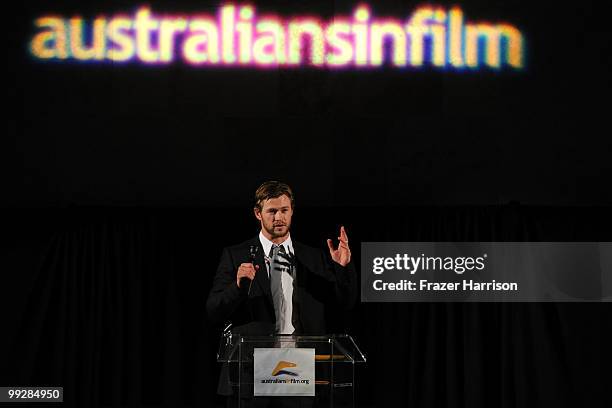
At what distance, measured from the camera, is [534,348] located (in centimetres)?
561

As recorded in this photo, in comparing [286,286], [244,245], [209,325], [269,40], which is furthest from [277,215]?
[269,40]

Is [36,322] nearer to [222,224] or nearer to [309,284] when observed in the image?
[222,224]

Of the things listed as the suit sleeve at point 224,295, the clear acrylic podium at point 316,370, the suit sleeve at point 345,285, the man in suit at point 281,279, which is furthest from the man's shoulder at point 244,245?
the clear acrylic podium at point 316,370

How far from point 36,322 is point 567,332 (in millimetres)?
3646

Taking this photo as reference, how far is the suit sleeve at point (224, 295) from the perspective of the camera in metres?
4.59

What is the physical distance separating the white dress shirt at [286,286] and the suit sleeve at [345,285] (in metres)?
0.29

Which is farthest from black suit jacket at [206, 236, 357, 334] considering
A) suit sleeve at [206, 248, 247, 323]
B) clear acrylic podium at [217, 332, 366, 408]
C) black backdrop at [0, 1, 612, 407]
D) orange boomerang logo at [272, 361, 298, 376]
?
orange boomerang logo at [272, 361, 298, 376]

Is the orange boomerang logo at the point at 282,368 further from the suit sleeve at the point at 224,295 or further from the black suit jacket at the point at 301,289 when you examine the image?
the black suit jacket at the point at 301,289

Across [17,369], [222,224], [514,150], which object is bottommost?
[17,369]

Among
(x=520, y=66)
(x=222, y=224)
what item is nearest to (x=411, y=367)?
(x=222, y=224)

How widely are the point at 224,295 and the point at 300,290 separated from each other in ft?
1.99

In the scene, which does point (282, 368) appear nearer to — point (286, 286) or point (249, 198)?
point (286, 286)

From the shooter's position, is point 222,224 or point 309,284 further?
point 222,224

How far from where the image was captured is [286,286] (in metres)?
5.08
